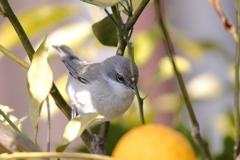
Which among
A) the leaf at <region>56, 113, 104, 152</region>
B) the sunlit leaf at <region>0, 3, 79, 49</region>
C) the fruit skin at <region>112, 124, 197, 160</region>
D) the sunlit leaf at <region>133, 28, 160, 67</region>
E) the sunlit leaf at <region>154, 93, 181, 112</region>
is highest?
the fruit skin at <region>112, 124, 197, 160</region>

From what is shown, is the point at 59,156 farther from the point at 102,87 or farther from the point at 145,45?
the point at 102,87

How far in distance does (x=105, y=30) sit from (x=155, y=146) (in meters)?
0.51

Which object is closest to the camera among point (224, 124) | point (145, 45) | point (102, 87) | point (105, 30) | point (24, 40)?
point (24, 40)

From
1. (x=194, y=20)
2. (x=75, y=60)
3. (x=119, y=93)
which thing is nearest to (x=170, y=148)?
(x=119, y=93)

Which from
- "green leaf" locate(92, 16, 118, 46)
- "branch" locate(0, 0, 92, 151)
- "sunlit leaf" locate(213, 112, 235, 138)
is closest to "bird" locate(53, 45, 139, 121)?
"sunlit leaf" locate(213, 112, 235, 138)

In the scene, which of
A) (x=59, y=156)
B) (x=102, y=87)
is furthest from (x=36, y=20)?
(x=59, y=156)

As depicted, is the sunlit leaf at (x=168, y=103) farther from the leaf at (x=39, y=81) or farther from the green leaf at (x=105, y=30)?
the leaf at (x=39, y=81)

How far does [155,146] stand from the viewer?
1.27ft

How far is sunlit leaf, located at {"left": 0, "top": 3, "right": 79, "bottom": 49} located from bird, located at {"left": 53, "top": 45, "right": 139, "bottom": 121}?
1.05ft

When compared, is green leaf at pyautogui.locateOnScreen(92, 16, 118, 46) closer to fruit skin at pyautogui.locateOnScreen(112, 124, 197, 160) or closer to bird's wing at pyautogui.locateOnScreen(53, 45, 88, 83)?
fruit skin at pyautogui.locateOnScreen(112, 124, 197, 160)

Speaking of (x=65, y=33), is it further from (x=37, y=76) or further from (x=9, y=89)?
(x=9, y=89)

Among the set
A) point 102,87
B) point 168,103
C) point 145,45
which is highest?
point 145,45

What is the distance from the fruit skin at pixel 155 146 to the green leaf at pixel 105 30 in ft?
1.59

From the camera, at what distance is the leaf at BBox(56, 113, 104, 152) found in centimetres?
49
